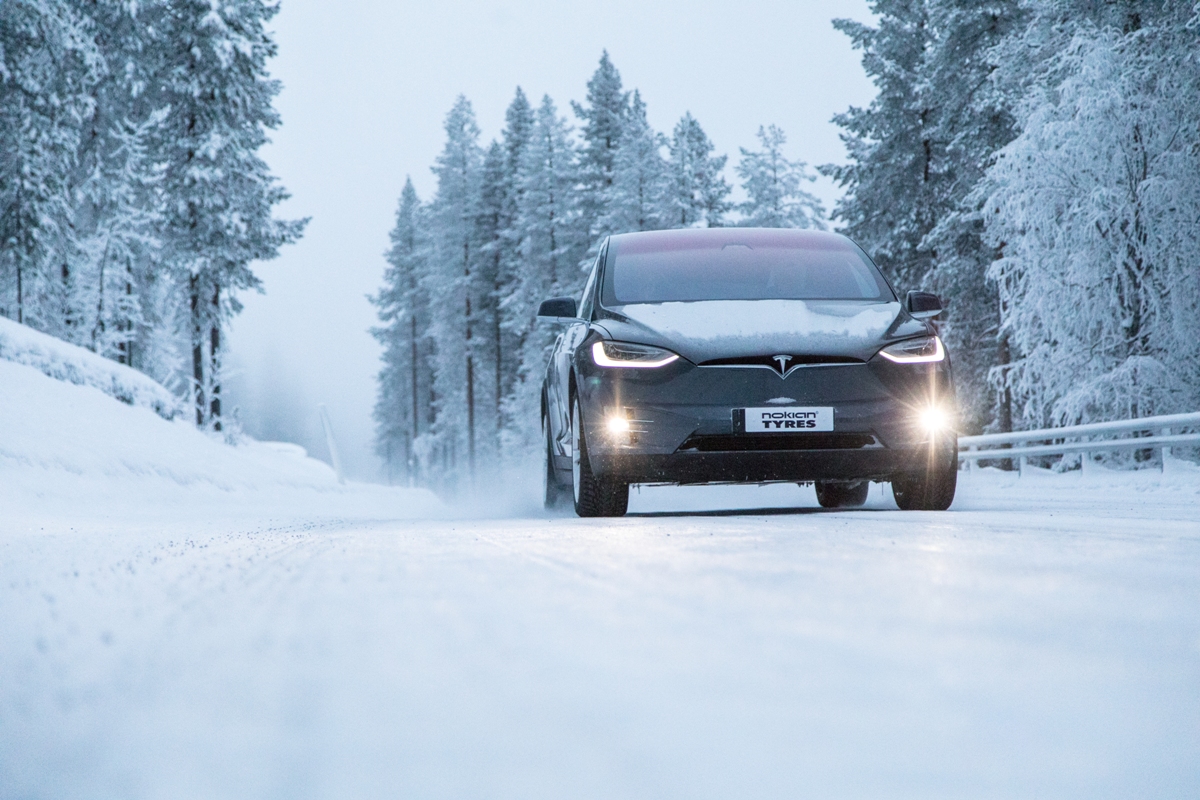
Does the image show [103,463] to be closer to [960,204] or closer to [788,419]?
[788,419]

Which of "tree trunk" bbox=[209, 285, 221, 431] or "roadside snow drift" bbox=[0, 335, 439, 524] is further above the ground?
"tree trunk" bbox=[209, 285, 221, 431]

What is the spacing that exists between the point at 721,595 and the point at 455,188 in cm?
5647

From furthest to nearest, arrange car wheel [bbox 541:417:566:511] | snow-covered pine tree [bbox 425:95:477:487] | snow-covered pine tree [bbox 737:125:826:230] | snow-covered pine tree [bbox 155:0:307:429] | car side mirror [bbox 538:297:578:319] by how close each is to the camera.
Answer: snow-covered pine tree [bbox 425:95:477:487], snow-covered pine tree [bbox 737:125:826:230], snow-covered pine tree [bbox 155:0:307:429], car wheel [bbox 541:417:566:511], car side mirror [bbox 538:297:578:319]

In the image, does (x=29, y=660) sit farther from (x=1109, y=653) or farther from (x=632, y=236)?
(x=632, y=236)

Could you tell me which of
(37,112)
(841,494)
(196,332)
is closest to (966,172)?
(196,332)

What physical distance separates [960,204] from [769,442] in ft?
60.4

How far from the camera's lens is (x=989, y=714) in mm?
984

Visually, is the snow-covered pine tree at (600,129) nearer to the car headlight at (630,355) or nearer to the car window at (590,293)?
the car window at (590,293)

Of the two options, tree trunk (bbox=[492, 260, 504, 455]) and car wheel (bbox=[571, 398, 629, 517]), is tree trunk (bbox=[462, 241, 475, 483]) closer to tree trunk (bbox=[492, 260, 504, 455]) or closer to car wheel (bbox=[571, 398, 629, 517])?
tree trunk (bbox=[492, 260, 504, 455])

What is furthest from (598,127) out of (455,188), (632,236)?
(632,236)

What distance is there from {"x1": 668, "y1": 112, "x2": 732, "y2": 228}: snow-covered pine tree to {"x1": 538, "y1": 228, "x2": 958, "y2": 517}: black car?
3580 cm

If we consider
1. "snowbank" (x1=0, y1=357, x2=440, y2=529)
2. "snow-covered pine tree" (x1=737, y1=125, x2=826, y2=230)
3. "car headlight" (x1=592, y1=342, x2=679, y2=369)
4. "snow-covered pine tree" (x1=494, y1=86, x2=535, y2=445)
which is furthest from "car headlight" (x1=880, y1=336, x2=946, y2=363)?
"snow-covered pine tree" (x1=494, y1=86, x2=535, y2=445)

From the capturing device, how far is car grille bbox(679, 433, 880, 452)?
18.2ft

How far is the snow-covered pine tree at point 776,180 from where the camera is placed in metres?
45.3
